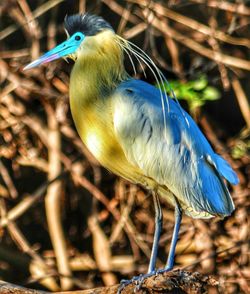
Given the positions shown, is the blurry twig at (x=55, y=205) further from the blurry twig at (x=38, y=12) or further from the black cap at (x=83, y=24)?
the black cap at (x=83, y=24)

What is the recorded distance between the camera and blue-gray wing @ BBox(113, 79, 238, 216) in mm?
3440

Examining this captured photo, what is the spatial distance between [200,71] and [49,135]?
958mm

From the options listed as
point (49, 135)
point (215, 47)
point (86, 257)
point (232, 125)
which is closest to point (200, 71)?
point (215, 47)

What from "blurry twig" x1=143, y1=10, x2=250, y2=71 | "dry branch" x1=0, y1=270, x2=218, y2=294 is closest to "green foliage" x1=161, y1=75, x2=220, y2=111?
"blurry twig" x1=143, y1=10, x2=250, y2=71

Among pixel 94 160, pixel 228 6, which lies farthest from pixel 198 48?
pixel 94 160

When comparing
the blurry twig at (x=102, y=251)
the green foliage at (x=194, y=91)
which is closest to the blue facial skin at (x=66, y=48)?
the green foliage at (x=194, y=91)

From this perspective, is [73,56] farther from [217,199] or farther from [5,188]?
[5,188]

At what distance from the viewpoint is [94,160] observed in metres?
5.20

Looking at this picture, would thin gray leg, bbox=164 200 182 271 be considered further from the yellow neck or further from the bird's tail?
the yellow neck

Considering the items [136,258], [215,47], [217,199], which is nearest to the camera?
[217,199]

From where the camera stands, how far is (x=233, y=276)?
5.22 metres

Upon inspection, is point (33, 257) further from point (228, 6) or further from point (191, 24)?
point (228, 6)

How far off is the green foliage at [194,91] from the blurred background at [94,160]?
23 mm

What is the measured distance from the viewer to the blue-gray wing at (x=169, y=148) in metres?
3.44
